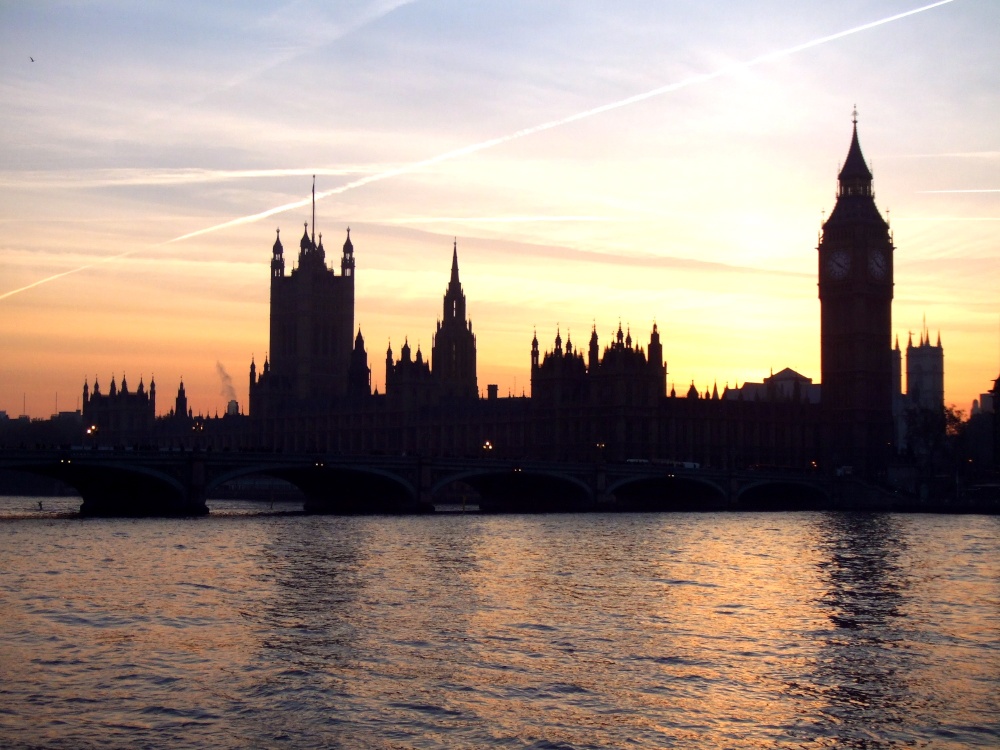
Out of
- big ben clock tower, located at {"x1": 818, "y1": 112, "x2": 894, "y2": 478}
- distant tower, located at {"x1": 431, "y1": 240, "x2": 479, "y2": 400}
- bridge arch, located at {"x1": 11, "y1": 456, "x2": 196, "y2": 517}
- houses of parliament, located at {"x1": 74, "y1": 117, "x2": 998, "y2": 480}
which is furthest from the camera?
distant tower, located at {"x1": 431, "y1": 240, "x2": 479, "y2": 400}

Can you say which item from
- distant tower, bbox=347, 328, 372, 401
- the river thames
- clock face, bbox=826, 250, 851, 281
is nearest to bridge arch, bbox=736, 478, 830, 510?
clock face, bbox=826, 250, 851, 281

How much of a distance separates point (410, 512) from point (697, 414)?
1953 inches

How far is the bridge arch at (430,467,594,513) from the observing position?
9325cm

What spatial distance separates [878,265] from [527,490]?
61.4 meters

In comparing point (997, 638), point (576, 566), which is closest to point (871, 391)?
point (576, 566)

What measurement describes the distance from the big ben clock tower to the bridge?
1136 inches

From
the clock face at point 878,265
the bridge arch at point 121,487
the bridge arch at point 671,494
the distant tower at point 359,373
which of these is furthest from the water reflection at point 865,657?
the distant tower at point 359,373

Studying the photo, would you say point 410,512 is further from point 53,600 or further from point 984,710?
point 984,710

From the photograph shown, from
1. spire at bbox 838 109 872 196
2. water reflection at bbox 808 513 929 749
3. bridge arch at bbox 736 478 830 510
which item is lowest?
water reflection at bbox 808 513 929 749

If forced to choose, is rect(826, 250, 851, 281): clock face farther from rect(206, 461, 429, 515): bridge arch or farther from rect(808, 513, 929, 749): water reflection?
rect(808, 513, 929, 749): water reflection

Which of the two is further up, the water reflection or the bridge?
the bridge

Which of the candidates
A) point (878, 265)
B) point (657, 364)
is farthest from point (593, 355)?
point (878, 265)

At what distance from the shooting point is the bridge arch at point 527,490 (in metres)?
93.2

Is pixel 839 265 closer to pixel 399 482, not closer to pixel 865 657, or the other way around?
pixel 399 482
